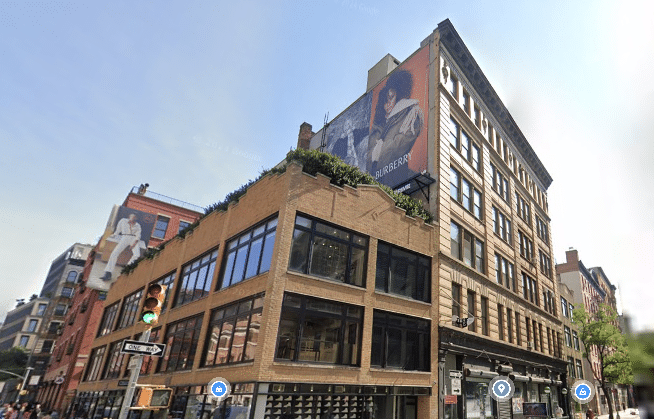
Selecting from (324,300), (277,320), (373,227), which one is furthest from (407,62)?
(277,320)

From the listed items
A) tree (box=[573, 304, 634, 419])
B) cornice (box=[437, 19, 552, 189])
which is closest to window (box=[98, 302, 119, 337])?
cornice (box=[437, 19, 552, 189])

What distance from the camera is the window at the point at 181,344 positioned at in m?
19.7

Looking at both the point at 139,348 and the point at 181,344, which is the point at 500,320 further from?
the point at 139,348

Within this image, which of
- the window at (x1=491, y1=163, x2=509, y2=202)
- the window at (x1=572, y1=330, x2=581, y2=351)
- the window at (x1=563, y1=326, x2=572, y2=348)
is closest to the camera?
the window at (x1=491, y1=163, x2=509, y2=202)

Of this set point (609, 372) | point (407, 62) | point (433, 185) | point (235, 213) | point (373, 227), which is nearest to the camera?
point (373, 227)

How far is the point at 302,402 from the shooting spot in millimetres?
14836

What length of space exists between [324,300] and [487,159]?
20896 millimetres

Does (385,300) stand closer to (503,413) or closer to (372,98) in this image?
(503,413)

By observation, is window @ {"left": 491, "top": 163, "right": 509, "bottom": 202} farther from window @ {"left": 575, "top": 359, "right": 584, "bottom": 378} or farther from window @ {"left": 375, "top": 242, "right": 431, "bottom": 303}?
window @ {"left": 575, "top": 359, "right": 584, "bottom": 378}

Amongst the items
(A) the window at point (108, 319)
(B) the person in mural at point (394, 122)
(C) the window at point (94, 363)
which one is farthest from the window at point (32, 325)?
(B) the person in mural at point (394, 122)

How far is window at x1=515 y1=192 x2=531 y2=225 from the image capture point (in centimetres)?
3638

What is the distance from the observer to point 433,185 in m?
24.0

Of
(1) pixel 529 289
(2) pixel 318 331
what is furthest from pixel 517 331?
(2) pixel 318 331

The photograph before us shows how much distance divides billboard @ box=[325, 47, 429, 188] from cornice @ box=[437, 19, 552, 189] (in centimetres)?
195
